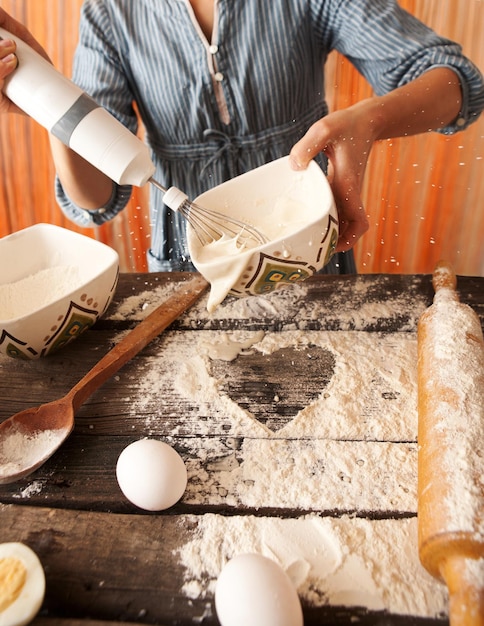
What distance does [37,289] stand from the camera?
0.85 metres

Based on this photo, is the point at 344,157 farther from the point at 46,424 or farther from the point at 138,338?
the point at 46,424

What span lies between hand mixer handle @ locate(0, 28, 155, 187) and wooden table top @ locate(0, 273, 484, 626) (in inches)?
11.1

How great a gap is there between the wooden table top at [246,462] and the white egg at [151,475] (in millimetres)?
18

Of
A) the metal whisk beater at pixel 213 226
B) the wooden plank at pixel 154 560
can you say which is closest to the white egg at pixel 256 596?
the wooden plank at pixel 154 560

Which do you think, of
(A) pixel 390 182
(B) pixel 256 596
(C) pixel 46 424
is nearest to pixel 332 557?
(B) pixel 256 596

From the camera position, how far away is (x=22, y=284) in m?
0.86

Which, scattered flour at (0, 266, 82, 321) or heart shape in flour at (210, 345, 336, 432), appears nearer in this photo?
heart shape in flour at (210, 345, 336, 432)

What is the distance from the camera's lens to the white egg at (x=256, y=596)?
1.49 feet

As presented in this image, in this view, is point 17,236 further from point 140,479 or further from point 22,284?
point 140,479

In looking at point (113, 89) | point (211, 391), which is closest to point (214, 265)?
point (211, 391)

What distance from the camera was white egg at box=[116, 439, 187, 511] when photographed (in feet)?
1.89

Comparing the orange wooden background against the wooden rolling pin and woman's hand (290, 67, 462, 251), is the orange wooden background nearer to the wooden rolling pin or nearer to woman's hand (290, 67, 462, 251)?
woman's hand (290, 67, 462, 251)

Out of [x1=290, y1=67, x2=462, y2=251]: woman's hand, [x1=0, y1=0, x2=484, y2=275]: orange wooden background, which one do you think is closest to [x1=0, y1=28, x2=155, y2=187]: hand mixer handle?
[x1=290, y1=67, x2=462, y2=251]: woman's hand

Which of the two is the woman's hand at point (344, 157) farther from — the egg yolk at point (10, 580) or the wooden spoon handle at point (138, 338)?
the egg yolk at point (10, 580)
